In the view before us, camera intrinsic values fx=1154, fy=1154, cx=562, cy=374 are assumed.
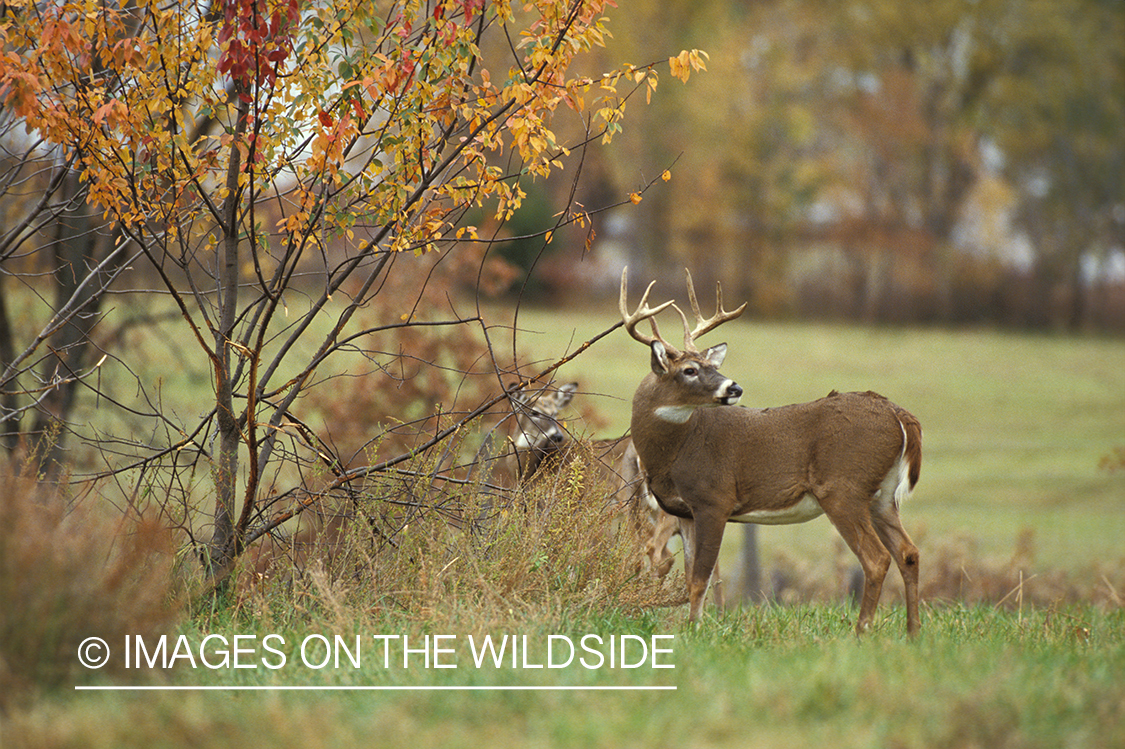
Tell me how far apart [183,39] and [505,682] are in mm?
3547

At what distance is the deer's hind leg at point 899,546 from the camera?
620 centimetres

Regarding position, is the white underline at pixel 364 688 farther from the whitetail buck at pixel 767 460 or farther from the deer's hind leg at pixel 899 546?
the deer's hind leg at pixel 899 546

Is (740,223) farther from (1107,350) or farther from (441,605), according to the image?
(441,605)

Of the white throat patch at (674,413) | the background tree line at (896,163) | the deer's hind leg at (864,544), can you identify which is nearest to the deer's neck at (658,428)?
the white throat patch at (674,413)

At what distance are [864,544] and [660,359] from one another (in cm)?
155

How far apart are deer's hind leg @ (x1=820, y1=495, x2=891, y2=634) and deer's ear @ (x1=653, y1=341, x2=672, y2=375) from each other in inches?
46.9

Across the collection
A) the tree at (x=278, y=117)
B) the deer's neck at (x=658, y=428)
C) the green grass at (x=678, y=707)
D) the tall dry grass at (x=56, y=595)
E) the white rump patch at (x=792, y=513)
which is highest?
the tree at (x=278, y=117)

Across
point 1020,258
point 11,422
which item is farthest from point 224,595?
point 1020,258

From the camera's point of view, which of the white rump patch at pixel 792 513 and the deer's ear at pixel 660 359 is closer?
the white rump patch at pixel 792 513

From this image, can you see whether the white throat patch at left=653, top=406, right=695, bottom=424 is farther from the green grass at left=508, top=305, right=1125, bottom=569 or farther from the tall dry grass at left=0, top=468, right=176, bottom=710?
the green grass at left=508, top=305, right=1125, bottom=569

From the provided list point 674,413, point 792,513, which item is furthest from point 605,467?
point 792,513

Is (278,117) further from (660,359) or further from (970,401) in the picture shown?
(970,401)

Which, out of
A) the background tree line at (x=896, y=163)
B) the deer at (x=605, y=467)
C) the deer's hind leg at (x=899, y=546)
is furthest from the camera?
the background tree line at (x=896, y=163)

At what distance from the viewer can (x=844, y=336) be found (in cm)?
3572
